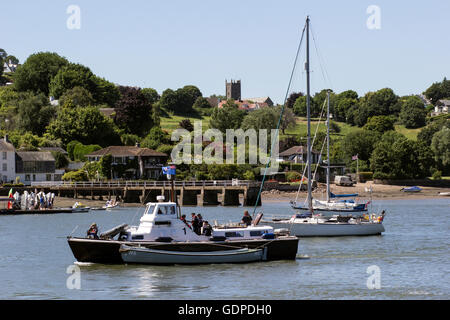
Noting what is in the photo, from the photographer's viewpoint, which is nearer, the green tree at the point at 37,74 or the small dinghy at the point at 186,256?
the small dinghy at the point at 186,256

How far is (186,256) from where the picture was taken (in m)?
42.9

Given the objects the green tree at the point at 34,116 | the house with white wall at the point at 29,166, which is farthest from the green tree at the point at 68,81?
the house with white wall at the point at 29,166

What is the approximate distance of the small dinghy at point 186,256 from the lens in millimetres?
42438

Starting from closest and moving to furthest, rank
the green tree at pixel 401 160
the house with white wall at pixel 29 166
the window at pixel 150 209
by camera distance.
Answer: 1. the window at pixel 150 209
2. the house with white wall at pixel 29 166
3. the green tree at pixel 401 160

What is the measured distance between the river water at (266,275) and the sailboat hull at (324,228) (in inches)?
28.8

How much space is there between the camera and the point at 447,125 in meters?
179

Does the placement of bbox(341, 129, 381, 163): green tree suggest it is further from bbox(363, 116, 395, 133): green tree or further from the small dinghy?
the small dinghy

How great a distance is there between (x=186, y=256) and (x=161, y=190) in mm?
68188

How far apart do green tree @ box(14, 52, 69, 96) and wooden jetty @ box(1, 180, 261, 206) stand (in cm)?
7249

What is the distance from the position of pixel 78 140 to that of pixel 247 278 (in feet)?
363

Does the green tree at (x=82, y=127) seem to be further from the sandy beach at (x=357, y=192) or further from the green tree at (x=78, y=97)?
the sandy beach at (x=357, y=192)

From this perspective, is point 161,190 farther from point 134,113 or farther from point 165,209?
point 165,209

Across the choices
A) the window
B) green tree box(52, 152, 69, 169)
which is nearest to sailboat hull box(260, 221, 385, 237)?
the window
